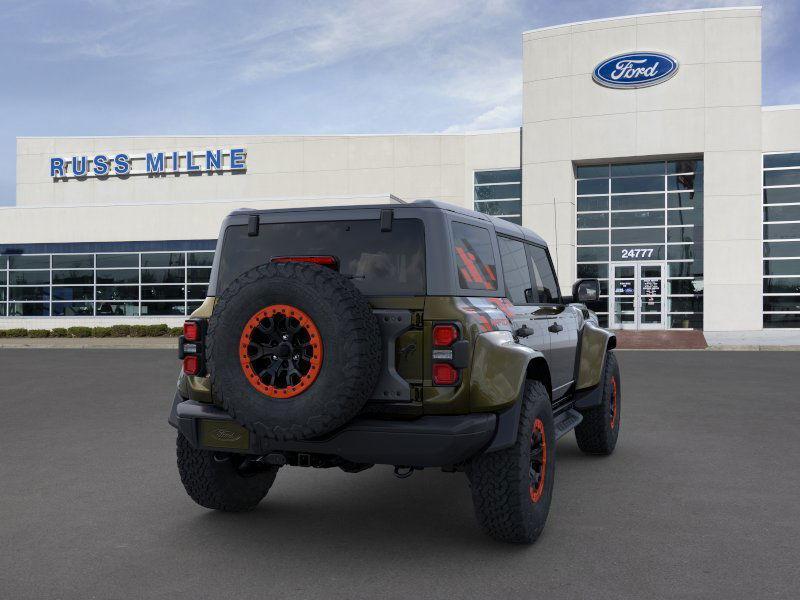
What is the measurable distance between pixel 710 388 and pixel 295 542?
33.5 feet

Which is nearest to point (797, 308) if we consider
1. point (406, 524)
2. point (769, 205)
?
point (769, 205)

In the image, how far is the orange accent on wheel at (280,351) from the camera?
13.9 feet

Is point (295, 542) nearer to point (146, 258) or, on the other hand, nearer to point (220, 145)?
point (146, 258)

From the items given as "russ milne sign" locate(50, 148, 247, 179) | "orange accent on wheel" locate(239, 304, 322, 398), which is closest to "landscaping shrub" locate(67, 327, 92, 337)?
"russ milne sign" locate(50, 148, 247, 179)

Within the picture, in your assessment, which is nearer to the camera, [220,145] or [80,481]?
[80,481]

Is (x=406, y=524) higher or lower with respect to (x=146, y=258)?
lower

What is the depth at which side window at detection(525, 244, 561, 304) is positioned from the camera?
6379 mm

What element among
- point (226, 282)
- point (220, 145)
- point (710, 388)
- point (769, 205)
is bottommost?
point (710, 388)

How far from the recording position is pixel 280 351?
14.1ft

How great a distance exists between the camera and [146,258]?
35625 mm

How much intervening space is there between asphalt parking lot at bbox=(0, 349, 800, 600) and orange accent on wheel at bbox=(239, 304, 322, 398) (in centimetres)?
102

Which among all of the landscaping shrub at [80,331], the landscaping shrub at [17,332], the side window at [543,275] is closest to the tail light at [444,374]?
the side window at [543,275]

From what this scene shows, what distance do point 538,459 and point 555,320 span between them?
1535 mm

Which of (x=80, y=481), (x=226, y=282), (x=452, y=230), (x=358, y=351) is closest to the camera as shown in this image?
(x=358, y=351)
